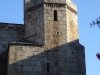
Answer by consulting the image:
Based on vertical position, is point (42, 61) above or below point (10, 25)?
below

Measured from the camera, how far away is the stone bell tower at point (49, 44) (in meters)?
15.0

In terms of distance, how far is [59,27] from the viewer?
15930mm

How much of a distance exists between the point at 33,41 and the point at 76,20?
2.94 metres

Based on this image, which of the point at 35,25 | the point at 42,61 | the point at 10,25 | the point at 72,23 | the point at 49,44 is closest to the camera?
the point at 42,61

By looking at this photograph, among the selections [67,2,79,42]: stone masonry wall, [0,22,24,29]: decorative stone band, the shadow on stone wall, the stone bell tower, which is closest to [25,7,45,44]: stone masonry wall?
the stone bell tower

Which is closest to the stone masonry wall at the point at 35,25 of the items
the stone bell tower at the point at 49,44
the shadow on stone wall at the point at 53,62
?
the stone bell tower at the point at 49,44

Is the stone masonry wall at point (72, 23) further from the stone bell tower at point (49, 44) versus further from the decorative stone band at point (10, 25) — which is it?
the decorative stone band at point (10, 25)

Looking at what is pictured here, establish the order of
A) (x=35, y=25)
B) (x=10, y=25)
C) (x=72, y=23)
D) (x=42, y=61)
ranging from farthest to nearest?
(x=10, y=25) < (x=72, y=23) < (x=35, y=25) < (x=42, y=61)

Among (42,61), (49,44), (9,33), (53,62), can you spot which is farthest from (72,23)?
(9,33)

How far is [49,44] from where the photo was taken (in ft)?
51.1

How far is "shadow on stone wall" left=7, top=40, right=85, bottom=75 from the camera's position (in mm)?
14875

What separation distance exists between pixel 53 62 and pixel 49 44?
3.37 feet

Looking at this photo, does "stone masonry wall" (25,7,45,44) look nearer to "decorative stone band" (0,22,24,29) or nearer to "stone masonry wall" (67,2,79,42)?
"decorative stone band" (0,22,24,29)

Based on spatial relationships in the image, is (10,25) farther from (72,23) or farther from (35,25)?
(72,23)
